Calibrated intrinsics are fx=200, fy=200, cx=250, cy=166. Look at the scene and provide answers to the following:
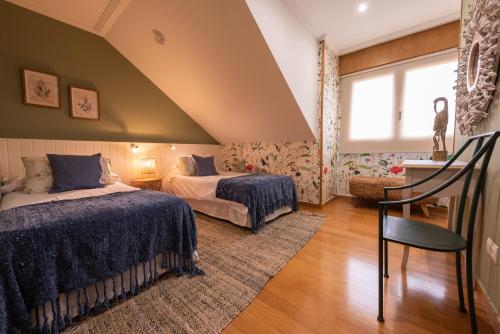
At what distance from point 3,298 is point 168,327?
0.75 m

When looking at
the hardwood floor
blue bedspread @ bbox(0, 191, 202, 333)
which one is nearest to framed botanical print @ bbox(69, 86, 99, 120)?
blue bedspread @ bbox(0, 191, 202, 333)

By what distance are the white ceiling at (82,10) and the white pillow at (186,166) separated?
2109 mm

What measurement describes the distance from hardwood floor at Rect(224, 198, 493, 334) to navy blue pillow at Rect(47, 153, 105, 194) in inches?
78.8

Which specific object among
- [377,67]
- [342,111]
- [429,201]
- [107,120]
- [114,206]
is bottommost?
[429,201]

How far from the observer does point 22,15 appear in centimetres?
232

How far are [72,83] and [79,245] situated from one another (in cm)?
260

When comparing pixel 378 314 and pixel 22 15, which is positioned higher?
pixel 22 15

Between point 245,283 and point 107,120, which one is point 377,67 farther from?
point 107,120

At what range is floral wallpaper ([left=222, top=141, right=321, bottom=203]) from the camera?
342cm

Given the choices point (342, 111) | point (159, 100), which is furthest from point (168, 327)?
point (342, 111)

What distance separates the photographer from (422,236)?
117cm

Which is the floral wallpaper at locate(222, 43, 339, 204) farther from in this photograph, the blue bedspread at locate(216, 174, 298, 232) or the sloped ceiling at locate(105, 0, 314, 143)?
the blue bedspread at locate(216, 174, 298, 232)

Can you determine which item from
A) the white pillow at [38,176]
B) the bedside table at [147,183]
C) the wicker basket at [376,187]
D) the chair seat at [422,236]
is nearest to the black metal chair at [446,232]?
the chair seat at [422,236]

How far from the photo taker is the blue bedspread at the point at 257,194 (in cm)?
238
